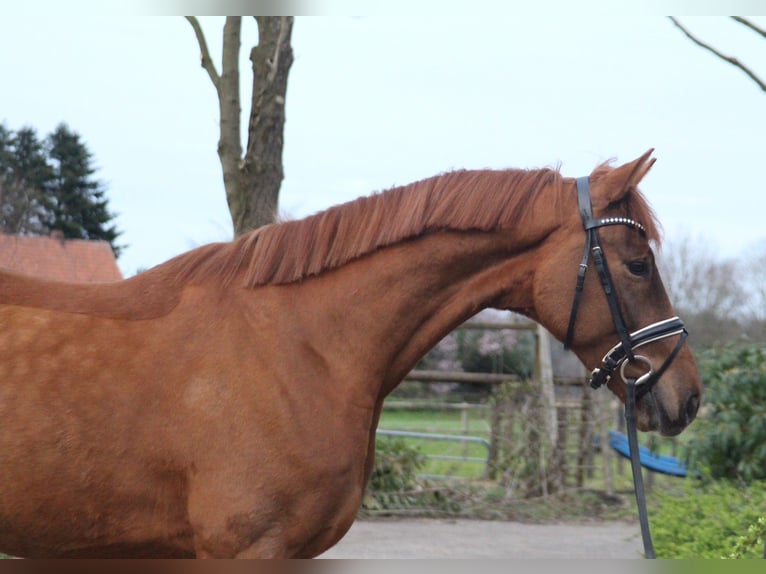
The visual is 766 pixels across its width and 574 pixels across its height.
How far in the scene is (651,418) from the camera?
3.30 meters

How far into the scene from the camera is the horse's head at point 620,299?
324cm

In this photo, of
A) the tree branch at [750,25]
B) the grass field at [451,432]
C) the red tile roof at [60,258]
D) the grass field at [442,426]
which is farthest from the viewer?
the grass field at [442,426]

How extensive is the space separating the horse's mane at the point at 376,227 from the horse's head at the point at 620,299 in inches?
3.0

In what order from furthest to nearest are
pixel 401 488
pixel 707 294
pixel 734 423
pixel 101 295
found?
pixel 707 294
pixel 401 488
pixel 734 423
pixel 101 295

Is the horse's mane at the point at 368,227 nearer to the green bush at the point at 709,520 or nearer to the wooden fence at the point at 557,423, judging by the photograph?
the green bush at the point at 709,520

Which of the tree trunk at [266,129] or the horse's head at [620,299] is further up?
the tree trunk at [266,129]

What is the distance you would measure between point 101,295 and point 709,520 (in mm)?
4868

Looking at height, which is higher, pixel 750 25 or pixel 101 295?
pixel 750 25

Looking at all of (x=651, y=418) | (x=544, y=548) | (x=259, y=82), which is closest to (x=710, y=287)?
(x=544, y=548)

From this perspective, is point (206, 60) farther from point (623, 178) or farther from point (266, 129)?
point (623, 178)

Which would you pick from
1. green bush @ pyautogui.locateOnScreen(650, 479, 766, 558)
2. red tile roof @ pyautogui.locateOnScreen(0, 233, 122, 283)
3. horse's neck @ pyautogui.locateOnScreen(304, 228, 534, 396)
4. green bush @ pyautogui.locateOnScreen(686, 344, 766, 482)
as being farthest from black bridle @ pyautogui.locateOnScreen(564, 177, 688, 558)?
green bush @ pyautogui.locateOnScreen(686, 344, 766, 482)

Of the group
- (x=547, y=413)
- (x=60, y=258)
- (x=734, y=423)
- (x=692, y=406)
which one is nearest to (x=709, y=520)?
(x=734, y=423)

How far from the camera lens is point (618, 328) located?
3258 mm

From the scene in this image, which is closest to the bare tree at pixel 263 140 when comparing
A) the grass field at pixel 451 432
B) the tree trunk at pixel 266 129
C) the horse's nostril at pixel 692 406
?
the tree trunk at pixel 266 129
